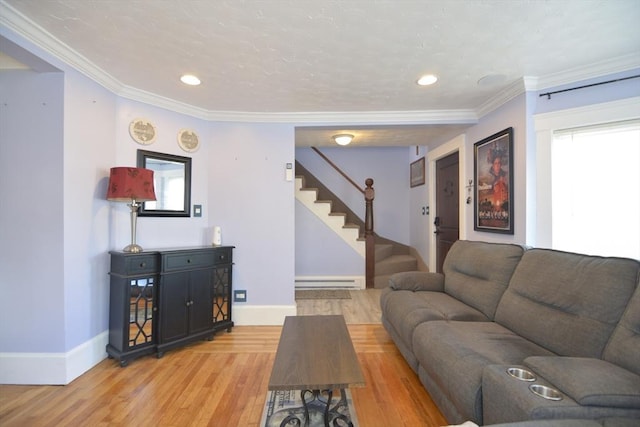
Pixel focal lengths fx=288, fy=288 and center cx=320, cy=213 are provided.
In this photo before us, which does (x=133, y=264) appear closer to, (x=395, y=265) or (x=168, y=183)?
(x=168, y=183)

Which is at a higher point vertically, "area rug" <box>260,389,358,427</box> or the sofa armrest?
the sofa armrest

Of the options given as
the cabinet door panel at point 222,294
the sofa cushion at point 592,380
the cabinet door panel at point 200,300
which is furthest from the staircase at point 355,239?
the sofa cushion at point 592,380

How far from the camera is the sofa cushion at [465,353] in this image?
136cm

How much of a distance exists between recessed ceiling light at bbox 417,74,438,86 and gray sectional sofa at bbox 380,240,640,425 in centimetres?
149

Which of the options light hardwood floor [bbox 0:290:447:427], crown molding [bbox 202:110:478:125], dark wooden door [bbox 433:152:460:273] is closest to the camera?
light hardwood floor [bbox 0:290:447:427]

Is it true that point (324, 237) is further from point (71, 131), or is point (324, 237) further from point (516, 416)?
point (516, 416)

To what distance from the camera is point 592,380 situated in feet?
3.59

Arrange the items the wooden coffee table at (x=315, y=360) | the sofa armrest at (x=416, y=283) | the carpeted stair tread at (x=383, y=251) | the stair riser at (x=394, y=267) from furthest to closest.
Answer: the carpeted stair tread at (x=383, y=251)
the stair riser at (x=394, y=267)
the sofa armrest at (x=416, y=283)
the wooden coffee table at (x=315, y=360)

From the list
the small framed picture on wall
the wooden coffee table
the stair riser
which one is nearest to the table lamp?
the wooden coffee table

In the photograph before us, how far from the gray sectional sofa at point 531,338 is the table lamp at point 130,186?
2334 millimetres

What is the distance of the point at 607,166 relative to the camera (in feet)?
7.28

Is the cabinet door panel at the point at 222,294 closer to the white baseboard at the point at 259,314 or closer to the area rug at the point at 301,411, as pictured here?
the white baseboard at the point at 259,314

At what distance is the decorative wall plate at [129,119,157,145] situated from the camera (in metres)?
2.71

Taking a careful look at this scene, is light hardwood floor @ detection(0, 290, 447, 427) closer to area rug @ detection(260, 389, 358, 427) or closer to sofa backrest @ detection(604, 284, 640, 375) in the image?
area rug @ detection(260, 389, 358, 427)
